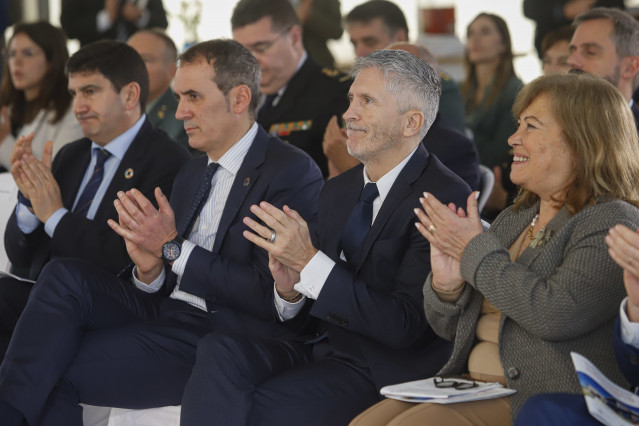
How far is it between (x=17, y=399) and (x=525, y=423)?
1.45 m

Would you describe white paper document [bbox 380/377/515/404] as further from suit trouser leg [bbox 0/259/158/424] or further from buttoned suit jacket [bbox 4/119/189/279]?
buttoned suit jacket [bbox 4/119/189/279]

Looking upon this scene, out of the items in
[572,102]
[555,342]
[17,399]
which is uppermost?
[572,102]

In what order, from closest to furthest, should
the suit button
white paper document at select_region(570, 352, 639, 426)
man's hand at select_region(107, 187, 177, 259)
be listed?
white paper document at select_region(570, 352, 639, 426), the suit button, man's hand at select_region(107, 187, 177, 259)

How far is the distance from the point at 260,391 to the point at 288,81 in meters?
2.14

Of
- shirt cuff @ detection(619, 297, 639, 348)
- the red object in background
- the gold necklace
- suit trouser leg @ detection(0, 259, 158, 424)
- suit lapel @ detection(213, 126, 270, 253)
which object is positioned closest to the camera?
shirt cuff @ detection(619, 297, 639, 348)

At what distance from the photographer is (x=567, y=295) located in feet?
6.02

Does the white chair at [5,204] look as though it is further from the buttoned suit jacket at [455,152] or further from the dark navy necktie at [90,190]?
the buttoned suit jacket at [455,152]

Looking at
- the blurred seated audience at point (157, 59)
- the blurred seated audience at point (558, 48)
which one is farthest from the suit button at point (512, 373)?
the blurred seated audience at point (157, 59)

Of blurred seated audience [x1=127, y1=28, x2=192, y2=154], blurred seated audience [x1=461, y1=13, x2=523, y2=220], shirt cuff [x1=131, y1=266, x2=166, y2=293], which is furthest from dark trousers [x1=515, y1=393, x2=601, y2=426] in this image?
blurred seated audience [x1=127, y1=28, x2=192, y2=154]

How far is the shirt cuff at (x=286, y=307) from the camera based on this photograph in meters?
2.46

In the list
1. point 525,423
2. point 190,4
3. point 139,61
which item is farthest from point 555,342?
point 190,4

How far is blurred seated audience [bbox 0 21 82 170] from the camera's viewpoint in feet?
14.1

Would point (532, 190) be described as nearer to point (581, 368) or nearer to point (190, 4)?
point (581, 368)

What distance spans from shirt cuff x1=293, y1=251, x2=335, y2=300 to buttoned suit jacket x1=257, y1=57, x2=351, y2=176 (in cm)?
157
